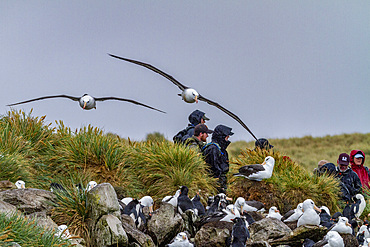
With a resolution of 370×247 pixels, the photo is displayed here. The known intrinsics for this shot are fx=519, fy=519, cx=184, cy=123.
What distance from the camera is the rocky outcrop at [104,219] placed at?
7828mm

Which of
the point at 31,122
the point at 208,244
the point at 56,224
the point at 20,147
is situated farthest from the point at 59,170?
the point at 208,244

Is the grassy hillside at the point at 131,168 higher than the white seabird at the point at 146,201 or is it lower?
higher

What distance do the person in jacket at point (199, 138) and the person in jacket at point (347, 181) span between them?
3612 mm

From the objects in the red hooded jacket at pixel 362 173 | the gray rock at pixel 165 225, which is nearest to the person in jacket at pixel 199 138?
the gray rock at pixel 165 225

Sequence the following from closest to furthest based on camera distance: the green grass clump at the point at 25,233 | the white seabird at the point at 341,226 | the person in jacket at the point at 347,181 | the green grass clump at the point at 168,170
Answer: the green grass clump at the point at 25,233, the white seabird at the point at 341,226, the green grass clump at the point at 168,170, the person in jacket at the point at 347,181

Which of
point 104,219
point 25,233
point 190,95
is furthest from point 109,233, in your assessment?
point 190,95

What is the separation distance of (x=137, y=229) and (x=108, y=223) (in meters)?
0.83

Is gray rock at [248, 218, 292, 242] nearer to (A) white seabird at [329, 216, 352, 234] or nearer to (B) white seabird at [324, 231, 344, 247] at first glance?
(B) white seabird at [324, 231, 344, 247]

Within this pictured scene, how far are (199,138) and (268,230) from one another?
12.3 ft

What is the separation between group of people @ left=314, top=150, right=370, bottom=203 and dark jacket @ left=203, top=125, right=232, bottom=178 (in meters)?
2.69

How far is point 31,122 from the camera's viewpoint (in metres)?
13.7

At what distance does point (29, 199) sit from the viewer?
8.57m

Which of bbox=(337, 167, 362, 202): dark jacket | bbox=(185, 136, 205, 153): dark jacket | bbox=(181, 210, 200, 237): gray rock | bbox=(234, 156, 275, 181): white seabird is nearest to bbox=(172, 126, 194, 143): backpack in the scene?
bbox=(185, 136, 205, 153): dark jacket

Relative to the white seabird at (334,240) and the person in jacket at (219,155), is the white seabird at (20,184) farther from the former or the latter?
the white seabird at (334,240)
